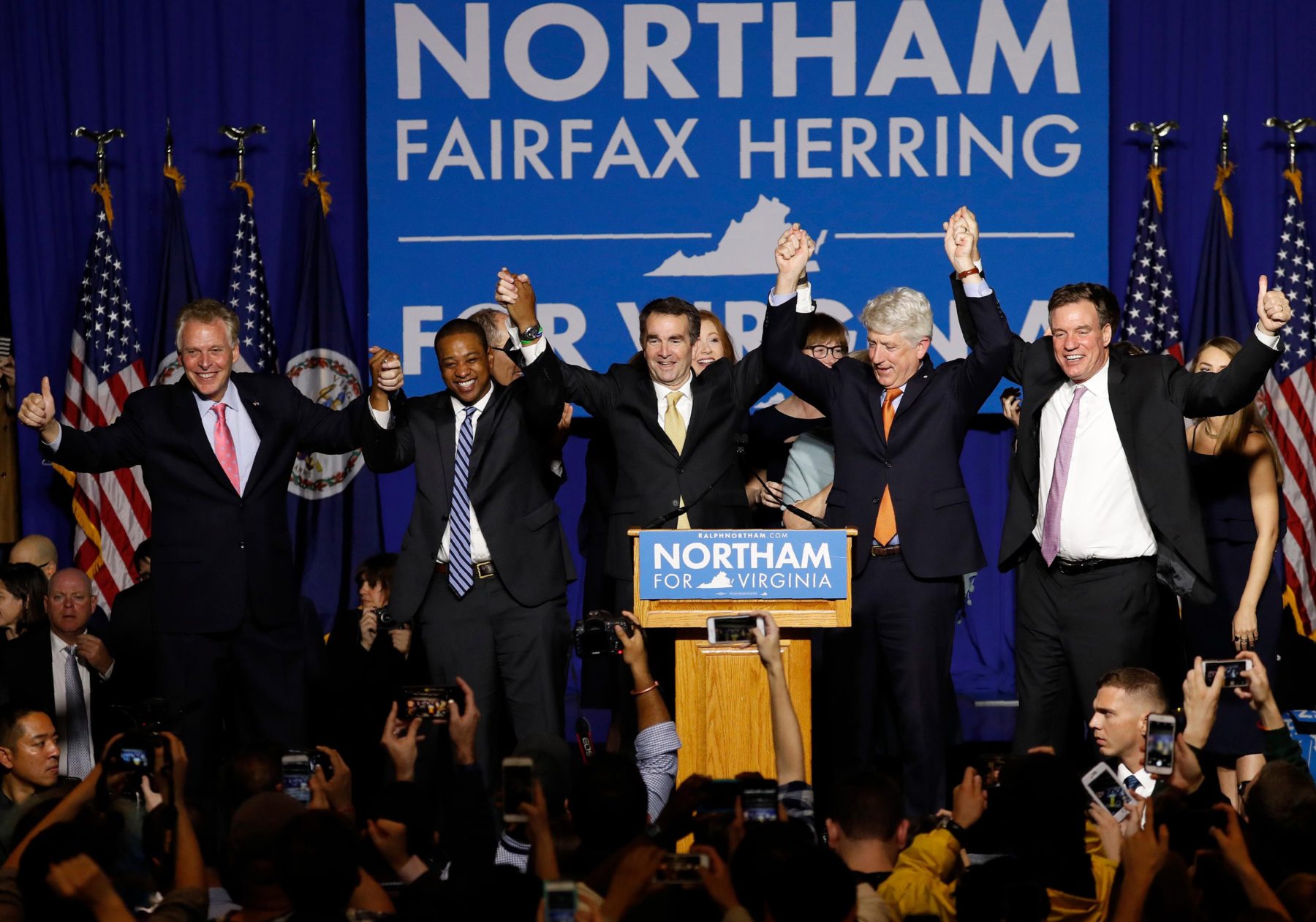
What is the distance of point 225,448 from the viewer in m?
4.59

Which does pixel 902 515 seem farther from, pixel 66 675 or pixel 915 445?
pixel 66 675

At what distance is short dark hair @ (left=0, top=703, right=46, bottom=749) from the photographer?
4082 millimetres

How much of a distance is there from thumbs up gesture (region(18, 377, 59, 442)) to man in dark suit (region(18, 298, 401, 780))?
11 millimetres

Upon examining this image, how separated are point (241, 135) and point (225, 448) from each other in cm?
277

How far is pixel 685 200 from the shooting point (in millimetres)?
6953

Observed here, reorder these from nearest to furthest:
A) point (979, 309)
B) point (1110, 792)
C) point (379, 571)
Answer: point (1110, 792), point (979, 309), point (379, 571)

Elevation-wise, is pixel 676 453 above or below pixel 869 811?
above

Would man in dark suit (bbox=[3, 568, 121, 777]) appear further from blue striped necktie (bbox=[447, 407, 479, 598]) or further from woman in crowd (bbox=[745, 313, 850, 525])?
woman in crowd (bbox=[745, 313, 850, 525])

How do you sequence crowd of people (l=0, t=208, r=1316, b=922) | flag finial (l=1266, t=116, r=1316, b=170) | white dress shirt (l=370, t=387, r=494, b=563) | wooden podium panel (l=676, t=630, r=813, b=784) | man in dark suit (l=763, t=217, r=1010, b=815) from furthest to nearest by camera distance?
flag finial (l=1266, t=116, r=1316, b=170)
white dress shirt (l=370, t=387, r=494, b=563)
man in dark suit (l=763, t=217, r=1010, b=815)
wooden podium panel (l=676, t=630, r=813, b=784)
crowd of people (l=0, t=208, r=1316, b=922)

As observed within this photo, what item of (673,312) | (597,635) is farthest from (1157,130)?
(597,635)

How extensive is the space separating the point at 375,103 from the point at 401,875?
15.5 feet

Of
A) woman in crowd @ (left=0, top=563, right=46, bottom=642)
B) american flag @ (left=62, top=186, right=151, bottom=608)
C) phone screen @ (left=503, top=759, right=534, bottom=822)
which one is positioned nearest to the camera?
phone screen @ (left=503, top=759, right=534, bottom=822)

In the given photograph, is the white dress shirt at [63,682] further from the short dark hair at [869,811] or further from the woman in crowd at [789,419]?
the short dark hair at [869,811]

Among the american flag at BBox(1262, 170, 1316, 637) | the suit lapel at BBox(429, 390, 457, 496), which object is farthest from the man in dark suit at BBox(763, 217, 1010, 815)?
the american flag at BBox(1262, 170, 1316, 637)
